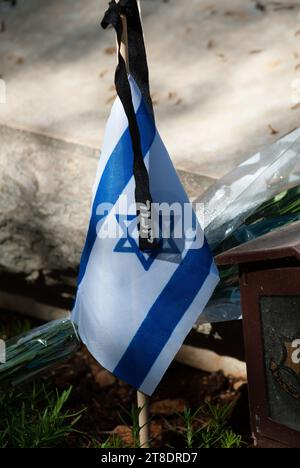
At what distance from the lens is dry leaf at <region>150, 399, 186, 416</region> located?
262 centimetres

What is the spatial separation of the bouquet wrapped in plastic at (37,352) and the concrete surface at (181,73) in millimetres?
781

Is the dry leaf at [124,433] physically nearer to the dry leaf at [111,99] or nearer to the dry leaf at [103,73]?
the dry leaf at [111,99]

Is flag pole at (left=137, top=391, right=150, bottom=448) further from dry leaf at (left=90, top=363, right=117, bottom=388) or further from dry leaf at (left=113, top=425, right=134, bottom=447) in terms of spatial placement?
dry leaf at (left=90, top=363, right=117, bottom=388)

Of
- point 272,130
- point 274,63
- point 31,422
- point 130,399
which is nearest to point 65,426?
point 31,422

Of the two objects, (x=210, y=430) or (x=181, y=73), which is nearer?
(x=210, y=430)

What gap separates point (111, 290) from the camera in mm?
2107

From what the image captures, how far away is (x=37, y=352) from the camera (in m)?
2.29

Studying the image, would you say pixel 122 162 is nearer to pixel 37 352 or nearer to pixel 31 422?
pixel 37 352

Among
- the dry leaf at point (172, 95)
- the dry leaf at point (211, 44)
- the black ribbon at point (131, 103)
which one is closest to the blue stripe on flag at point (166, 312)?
the black ribbon at point (131, 103)

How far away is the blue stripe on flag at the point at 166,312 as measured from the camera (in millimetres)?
2080

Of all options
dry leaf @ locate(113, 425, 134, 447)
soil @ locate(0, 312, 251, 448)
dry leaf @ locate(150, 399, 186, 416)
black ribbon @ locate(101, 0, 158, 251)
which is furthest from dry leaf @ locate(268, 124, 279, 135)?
dry leaf @ locate(113, 425, 134, 447)

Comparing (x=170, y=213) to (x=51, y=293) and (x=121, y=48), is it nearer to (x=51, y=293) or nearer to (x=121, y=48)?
(x=121, y=48)

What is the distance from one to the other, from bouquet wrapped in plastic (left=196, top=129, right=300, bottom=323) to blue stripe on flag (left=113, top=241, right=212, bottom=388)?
0.20 metres

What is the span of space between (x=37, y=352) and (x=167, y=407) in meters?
0.59
